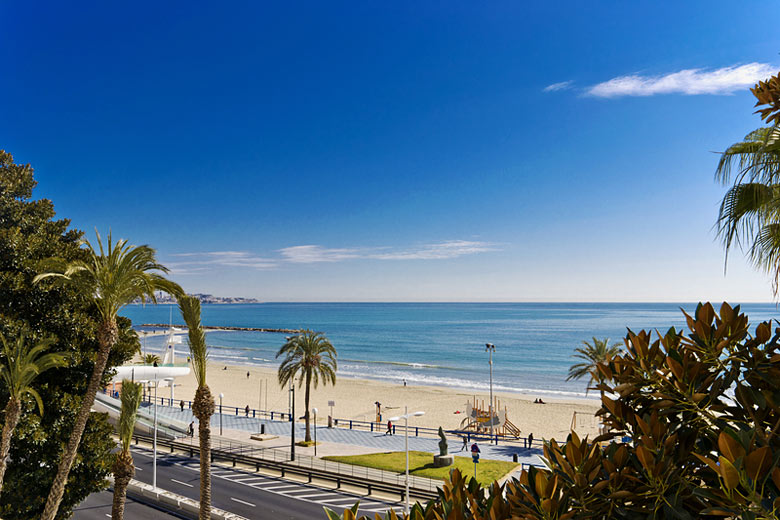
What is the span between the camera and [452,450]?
1426 inches

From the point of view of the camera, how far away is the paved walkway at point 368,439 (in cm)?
3516

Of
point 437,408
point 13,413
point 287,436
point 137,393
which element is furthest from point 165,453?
point 437,408

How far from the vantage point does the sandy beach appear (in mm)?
A: 50438

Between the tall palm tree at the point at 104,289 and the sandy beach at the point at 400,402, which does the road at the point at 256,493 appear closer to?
the tall palm tree at the point at 104,289

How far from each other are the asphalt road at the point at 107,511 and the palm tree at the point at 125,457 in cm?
671

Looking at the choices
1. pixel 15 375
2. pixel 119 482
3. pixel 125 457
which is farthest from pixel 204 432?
pixel 15 375

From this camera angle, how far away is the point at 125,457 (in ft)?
52.5

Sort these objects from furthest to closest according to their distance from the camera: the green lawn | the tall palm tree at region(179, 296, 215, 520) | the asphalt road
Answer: the green lawn < the asphalt road < the tall palm tree at region(179, 296, 215, 520)

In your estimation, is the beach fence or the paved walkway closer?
the paved walkway

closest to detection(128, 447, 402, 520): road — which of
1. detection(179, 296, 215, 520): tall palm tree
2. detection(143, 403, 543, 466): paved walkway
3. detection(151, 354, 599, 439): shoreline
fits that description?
detection(179, 296, 215, 520): tall palm tree

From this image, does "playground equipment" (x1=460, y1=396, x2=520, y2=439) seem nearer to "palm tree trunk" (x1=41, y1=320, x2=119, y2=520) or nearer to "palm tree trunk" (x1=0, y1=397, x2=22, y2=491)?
"palm tree trunk" (x1=41, y1=320, x2=119, y2=520)

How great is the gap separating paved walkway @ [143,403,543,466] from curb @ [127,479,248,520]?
15502 millimetres

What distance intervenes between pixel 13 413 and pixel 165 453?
1025 inches

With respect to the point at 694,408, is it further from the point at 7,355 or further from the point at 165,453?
the point at 165,453
